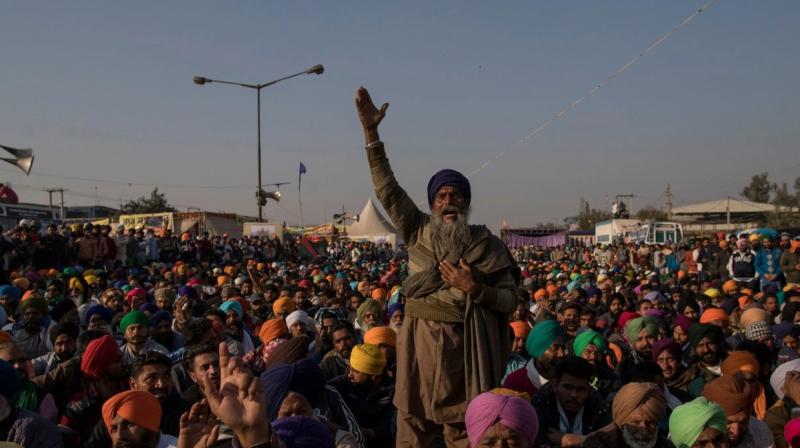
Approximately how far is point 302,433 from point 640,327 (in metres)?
4.45

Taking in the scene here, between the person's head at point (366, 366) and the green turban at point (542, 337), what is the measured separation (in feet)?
3.87

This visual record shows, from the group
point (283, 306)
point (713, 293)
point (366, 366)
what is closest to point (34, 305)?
point (283, 306)

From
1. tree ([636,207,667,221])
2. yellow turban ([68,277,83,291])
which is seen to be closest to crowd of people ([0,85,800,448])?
yellow turban ([68,277,83,291])

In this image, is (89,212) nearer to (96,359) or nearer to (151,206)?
(151,206)

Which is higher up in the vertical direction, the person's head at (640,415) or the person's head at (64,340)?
the person's head at (64,340)

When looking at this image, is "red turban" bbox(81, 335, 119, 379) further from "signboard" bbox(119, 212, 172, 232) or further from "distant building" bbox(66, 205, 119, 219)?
"distant building" bbox(66, 205, 119, 219)

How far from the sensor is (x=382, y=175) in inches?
136

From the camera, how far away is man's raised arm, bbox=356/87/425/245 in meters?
3.46

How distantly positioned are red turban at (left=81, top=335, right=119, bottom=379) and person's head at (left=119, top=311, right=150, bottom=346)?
1.27 m

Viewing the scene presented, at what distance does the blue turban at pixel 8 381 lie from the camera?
13.6 ft

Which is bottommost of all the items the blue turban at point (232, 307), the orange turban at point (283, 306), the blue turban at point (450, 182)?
the orange turban at point (283, 306)

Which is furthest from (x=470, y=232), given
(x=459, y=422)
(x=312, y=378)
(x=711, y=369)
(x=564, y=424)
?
(x=711, y=369)

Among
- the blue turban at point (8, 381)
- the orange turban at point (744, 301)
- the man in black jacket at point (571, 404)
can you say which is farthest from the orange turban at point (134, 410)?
the orange turban at point (744, 301)

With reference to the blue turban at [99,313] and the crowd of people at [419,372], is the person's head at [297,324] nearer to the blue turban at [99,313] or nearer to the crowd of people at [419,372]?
the crowd of people at [419,372]
